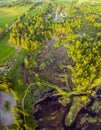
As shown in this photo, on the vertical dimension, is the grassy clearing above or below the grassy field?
below

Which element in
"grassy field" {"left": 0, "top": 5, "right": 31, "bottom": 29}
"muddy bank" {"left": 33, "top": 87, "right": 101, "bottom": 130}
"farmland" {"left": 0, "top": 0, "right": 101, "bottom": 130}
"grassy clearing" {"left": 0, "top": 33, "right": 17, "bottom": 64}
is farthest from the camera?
"grassy field" {"left": 0, "top": 5, "right": 31, "bottom": 29}

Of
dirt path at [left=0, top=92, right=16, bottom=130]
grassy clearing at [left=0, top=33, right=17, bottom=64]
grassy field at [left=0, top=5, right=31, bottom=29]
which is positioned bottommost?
dirt path at [left=0, top=92, right=16, bottom=130]

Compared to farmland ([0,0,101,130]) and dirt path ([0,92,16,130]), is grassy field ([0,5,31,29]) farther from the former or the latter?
dirt path ([0,92,16,130])

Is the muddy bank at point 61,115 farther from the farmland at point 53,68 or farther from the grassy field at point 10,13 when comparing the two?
the grassy field at point 10,13

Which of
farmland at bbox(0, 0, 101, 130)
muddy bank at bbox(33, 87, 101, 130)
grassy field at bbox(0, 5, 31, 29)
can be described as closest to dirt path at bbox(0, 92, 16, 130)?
farmland at bbox(0, 0, 101, 130)

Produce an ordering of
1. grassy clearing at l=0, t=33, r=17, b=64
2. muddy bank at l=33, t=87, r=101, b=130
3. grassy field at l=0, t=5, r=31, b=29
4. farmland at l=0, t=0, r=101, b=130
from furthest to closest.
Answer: grassy field at l=0, t=5, r=31, b=29, grassy clearing at l=0, t=33, r=17, b=64, farmland at l=0, t=0, r=101, b=130, muddy bank at l=33, t=87, r=101, b=130

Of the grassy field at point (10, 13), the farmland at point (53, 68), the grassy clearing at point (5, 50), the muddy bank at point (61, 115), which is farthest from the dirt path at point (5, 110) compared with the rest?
the grassy field at point (10, 13)

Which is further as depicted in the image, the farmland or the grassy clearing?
the grassy clearing
